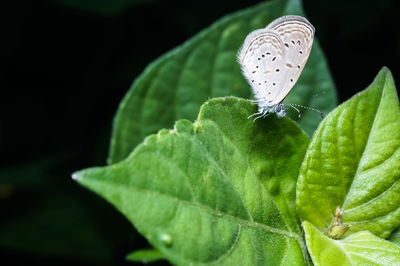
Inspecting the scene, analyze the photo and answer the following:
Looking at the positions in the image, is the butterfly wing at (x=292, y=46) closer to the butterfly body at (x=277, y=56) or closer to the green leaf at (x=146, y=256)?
the butterfly body at (x=277, y=56)

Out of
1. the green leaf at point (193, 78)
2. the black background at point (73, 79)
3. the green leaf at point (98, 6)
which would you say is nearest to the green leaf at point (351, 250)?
the green leaf at point (193, 78)

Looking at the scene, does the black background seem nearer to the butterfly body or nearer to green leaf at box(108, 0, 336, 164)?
green leaf at box(108, 0, 336, 164)

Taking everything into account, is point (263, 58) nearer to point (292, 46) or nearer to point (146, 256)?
point (292, 46)

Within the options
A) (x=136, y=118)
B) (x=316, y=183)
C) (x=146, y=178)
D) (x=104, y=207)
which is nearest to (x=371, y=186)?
(x=316, y=183)

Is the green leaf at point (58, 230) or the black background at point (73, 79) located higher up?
the black background at point (73, 79)

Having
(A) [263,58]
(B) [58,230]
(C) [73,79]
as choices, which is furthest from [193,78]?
(B) [58,230]

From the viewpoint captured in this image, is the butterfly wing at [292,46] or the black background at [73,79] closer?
the butterfly wing at [292,46]
